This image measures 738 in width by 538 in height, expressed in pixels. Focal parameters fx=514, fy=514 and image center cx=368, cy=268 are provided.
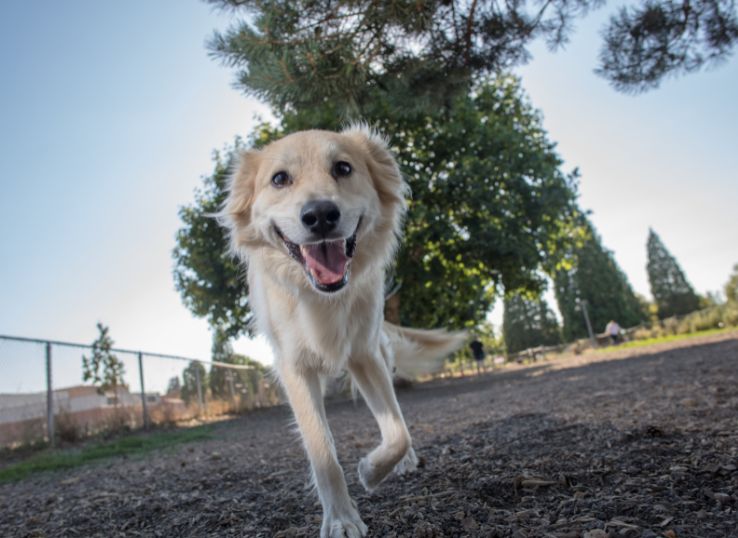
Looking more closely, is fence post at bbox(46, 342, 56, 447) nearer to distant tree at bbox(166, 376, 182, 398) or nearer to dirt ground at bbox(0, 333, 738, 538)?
dirt ground at bbox(0, 333, 738, 538)

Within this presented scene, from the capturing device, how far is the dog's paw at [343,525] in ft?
7.40

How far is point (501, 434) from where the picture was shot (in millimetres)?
4418

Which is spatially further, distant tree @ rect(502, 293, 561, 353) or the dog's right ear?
distant tree @ rect(502, 293, 561, 353)

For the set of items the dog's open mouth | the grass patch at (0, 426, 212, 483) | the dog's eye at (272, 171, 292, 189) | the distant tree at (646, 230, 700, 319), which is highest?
the distant tree at (646, 230, 700, 319)

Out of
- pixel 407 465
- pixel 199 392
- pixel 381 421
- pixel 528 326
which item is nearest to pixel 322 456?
pixel 381 421

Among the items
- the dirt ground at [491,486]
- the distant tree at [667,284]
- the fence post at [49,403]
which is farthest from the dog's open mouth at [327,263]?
the distant tree at [667,284]

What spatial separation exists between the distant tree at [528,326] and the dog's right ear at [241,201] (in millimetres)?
54938

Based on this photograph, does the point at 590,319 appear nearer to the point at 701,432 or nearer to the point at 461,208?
the point at 461,208

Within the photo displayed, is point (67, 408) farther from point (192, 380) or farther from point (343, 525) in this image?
point (343, 525)

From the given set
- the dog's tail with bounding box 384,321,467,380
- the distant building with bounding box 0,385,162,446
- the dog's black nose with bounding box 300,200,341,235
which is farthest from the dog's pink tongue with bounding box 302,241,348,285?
the distant building with bounding box 0,385,162,446

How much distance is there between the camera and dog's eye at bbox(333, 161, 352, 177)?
299 cm

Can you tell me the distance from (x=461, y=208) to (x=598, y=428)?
10412mm

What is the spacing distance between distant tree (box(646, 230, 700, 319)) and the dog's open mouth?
62.3 meters

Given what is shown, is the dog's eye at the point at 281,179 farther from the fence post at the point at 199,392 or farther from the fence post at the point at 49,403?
the fence post at the point at 199,392
